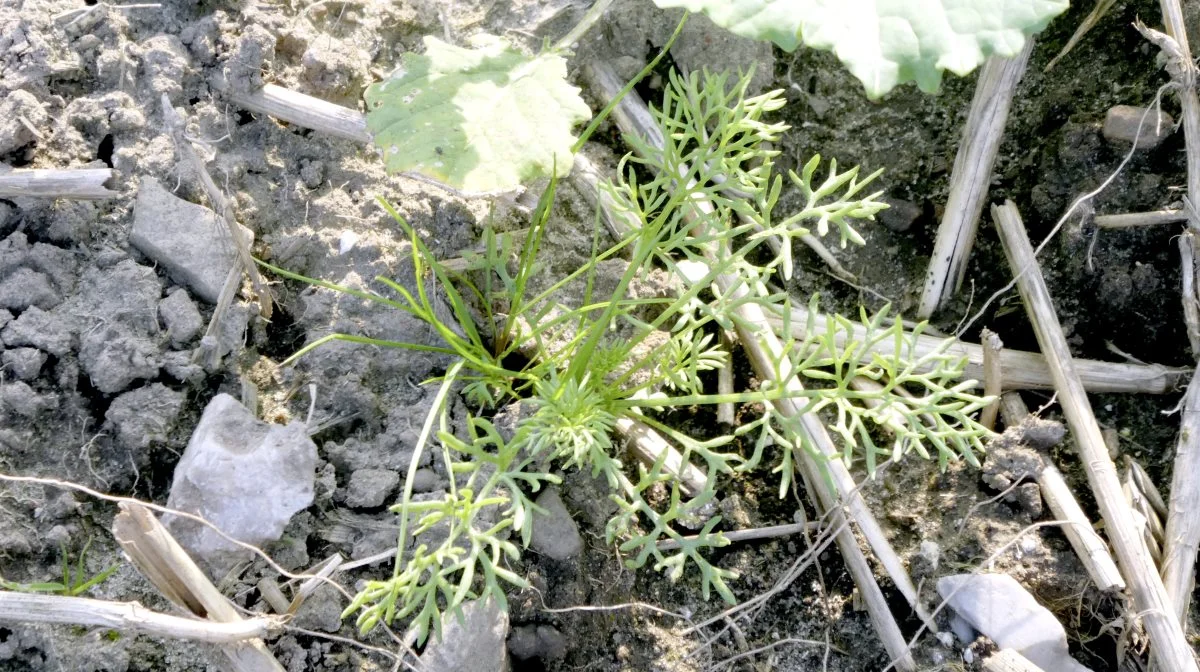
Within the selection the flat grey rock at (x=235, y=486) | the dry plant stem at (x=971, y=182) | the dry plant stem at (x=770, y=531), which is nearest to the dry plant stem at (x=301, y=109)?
the flat grey rock at (x=235, y=486)

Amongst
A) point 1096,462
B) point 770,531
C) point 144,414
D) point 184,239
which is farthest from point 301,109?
point 1096,462

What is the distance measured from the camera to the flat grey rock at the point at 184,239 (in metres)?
1.99

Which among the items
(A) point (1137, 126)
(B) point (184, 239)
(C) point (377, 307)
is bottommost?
(C) point (377, 307)

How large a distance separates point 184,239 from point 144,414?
394 millimetres

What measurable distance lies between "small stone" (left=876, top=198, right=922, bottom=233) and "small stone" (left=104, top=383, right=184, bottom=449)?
68.0 inches

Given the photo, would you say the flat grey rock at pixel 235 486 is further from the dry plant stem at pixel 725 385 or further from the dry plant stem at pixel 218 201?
the dry plant stem at pixel 725 385

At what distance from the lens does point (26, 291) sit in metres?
1.88

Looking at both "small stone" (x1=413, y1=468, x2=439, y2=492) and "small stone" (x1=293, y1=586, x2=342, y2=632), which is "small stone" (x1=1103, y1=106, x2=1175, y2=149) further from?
"small stone" (x1=293, y1=586, x2=342, y2=632)

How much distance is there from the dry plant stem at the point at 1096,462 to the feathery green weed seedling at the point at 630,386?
24 centimetres

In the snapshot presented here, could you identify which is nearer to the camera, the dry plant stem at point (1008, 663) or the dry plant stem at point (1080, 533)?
the dry plant stem at point (1008, 663)

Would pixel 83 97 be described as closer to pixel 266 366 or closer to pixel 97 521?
pixel 266 366

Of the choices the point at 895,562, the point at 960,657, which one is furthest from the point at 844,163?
the point at 960,657

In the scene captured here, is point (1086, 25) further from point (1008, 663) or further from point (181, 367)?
point (181, 367)

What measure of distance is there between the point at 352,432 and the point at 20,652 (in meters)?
0.69
